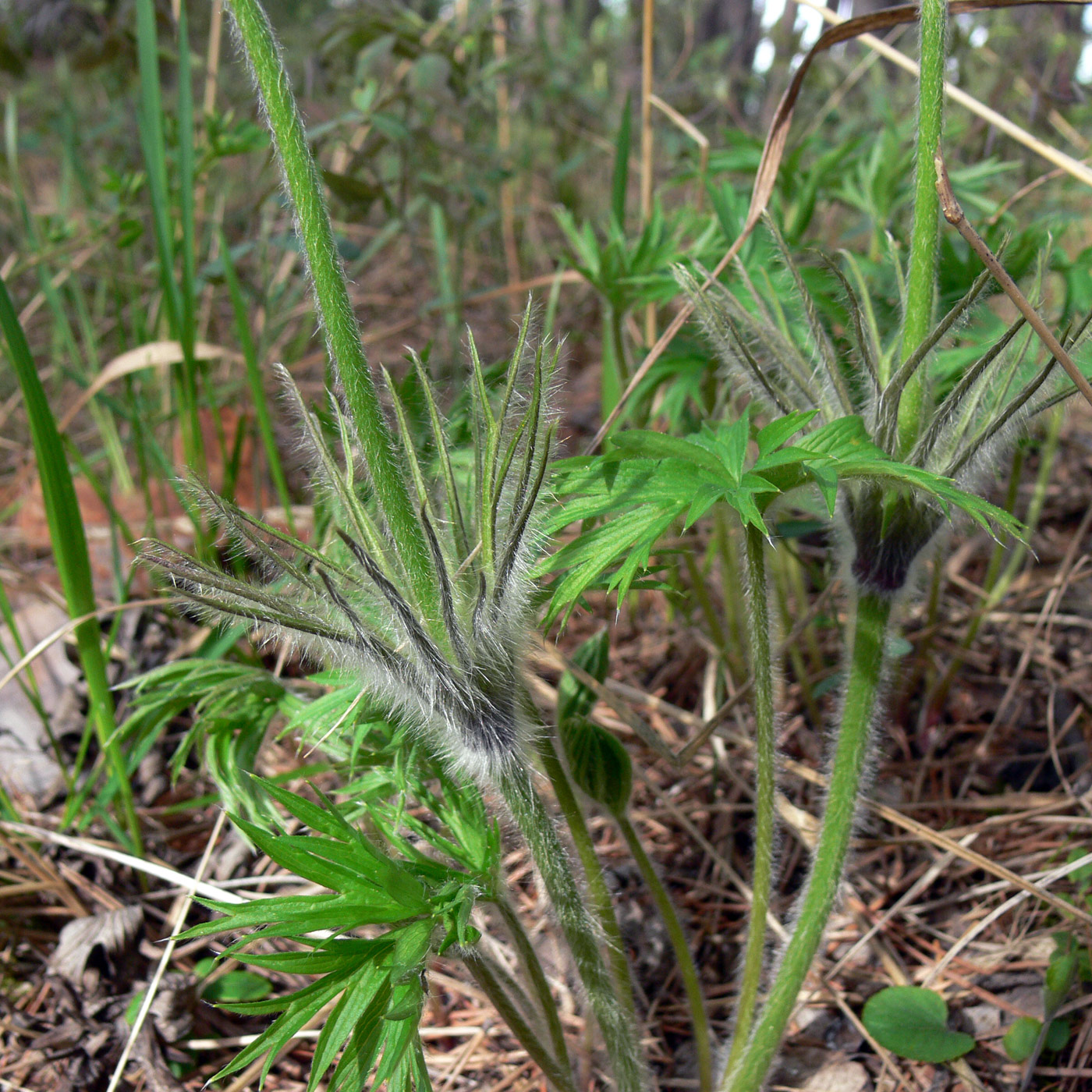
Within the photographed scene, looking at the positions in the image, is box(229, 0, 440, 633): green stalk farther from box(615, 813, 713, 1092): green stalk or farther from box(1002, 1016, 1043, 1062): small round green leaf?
box(1002, 1016, 1043, 1062): small round green leaf

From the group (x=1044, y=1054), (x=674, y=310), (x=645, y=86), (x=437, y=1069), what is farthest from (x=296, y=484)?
(x=1044, y=1054)

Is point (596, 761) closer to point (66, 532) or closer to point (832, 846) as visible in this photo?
point (832, 846)

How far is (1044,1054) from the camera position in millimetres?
1430

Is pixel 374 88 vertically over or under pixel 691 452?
over

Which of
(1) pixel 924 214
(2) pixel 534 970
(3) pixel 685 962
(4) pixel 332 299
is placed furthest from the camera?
(3) pixel 685 962

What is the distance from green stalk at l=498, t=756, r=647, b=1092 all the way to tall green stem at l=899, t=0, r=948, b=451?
23.3 inches

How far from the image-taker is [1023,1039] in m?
1.39

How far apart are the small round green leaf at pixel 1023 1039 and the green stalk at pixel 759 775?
417 millimetres

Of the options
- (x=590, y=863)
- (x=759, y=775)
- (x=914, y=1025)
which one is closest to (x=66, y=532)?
(x=590, y=863)

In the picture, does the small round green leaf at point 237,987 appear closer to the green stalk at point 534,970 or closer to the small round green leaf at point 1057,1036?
the green stalk at point 534,970

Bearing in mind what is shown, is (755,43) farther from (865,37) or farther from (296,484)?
(865,37)

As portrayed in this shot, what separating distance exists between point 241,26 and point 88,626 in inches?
44.6

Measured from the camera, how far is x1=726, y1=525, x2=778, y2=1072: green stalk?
1117 millimetres

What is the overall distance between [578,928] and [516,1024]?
0.45 feet
